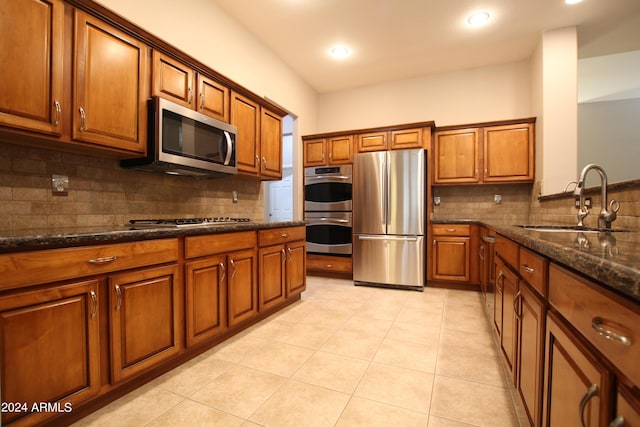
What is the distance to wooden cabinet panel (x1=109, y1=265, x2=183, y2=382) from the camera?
4.71 ft

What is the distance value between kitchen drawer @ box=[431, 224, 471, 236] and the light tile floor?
1.19 m

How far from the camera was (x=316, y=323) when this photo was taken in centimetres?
253

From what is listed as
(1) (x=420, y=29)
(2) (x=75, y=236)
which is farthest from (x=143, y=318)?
(1) (x=420, y=29)

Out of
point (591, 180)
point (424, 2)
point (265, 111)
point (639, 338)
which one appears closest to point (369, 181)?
point (265, 111)

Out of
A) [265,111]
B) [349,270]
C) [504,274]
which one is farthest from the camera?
[349,270]

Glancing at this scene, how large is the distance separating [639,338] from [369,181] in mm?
3386

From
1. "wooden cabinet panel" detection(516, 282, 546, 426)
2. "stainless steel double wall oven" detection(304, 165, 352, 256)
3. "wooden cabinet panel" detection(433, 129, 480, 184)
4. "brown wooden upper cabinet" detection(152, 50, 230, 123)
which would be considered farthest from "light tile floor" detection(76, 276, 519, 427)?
"wooden cabinet panel" detection(433, 129, 480, 184)

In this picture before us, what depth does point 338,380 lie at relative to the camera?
1.69 meters

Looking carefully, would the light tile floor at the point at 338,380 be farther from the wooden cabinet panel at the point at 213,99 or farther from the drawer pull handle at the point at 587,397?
the wooden cabinet panel at the point at 213,99

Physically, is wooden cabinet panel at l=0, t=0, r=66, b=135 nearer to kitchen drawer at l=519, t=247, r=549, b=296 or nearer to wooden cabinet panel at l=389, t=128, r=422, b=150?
kitchen drawer at l=519, t=247, r=549, b=296

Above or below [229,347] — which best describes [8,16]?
above

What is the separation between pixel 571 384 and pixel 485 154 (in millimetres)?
3505

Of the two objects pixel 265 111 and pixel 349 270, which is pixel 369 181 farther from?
pixel 265 111

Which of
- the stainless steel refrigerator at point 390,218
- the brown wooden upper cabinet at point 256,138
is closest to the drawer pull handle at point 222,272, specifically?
the brown wooden upper cabinet at point 256,138
